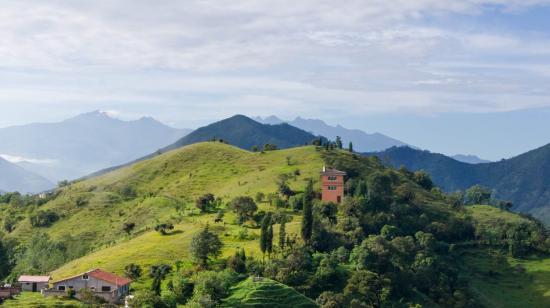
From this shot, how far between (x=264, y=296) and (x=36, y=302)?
3322 centimetres

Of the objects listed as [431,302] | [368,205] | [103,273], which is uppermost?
[368,205]

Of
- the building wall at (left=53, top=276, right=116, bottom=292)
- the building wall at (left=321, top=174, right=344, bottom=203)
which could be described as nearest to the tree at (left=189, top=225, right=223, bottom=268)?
the building wall at (left=53, top=276, right=116, bottom=292)

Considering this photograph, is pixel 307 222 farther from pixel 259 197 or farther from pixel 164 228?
pixel 259 197

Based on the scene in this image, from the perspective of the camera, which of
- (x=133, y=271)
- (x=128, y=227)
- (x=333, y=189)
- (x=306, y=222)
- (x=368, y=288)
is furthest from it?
(x=128, y=227)

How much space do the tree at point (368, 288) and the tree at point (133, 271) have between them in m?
37.6

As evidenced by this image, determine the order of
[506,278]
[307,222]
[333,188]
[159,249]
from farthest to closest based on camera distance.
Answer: [333,188] → [506,278] → [159,249] → [307,222]

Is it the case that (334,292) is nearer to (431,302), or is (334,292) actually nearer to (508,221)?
(431,302)

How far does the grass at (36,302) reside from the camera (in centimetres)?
8838

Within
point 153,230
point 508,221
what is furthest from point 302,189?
point 508,221

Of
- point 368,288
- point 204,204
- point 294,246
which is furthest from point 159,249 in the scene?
point 368,288

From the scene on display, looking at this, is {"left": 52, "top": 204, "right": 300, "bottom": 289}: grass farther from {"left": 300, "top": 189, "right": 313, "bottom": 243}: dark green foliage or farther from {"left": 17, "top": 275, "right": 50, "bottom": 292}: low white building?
{"left": 17, "top": 275, "right": 50, "bottom": 292}: low white building

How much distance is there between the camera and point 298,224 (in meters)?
140

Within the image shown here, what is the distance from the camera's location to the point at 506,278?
160750mm

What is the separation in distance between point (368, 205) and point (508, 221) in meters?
68.4
